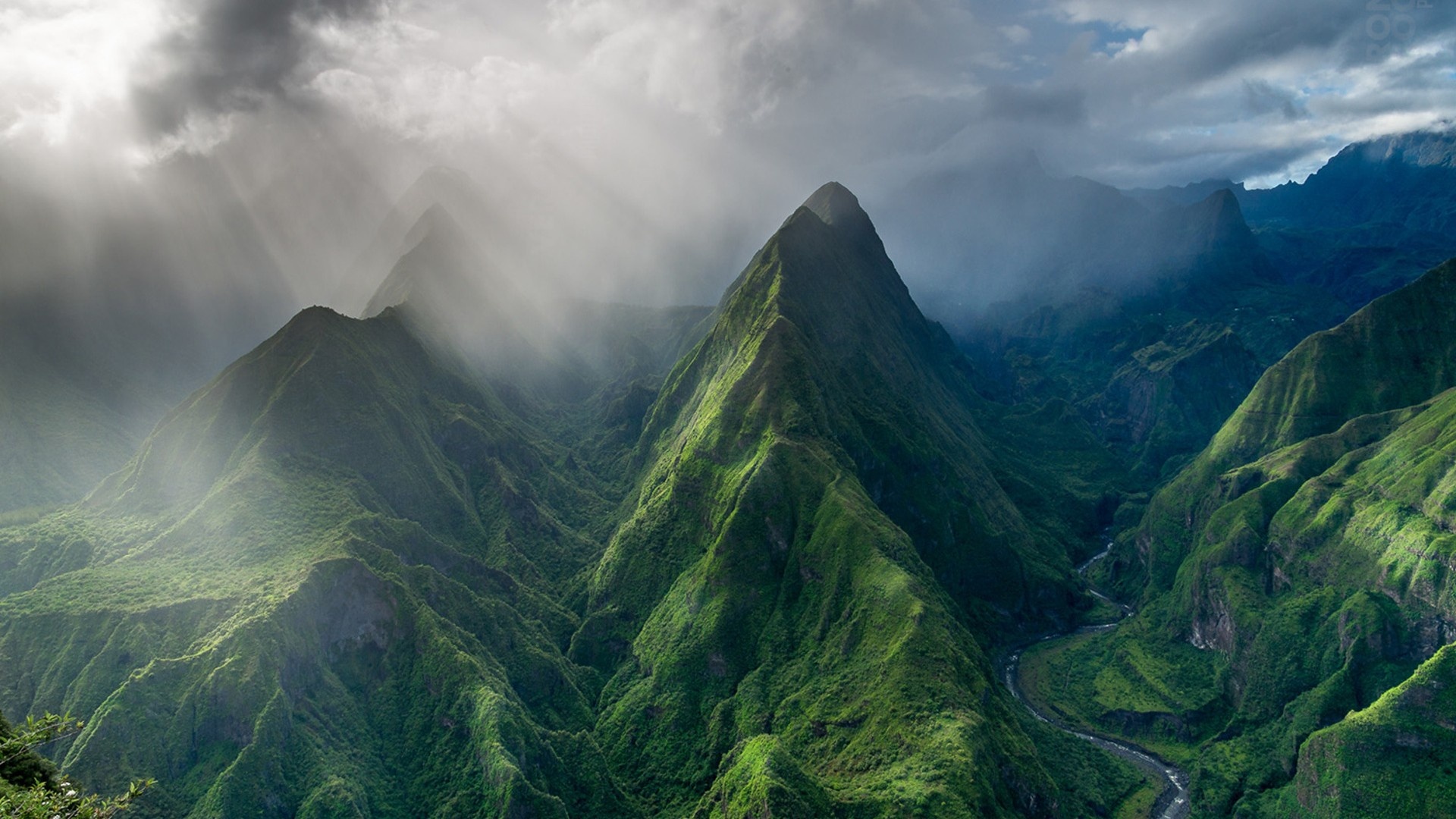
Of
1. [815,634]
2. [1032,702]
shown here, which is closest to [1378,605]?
[1032,702]

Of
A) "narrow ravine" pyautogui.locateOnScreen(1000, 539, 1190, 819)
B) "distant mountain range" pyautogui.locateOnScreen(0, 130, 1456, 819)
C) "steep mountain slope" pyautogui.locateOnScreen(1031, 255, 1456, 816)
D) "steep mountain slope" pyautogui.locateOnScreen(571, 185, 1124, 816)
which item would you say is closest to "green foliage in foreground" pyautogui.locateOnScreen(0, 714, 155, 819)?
"distant mountain range" pyautogui.locateOnScreen(0, 130, 1456, 819)

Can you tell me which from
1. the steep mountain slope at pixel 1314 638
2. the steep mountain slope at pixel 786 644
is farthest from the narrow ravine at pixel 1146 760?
the steep mountain slope at pixel 786 644

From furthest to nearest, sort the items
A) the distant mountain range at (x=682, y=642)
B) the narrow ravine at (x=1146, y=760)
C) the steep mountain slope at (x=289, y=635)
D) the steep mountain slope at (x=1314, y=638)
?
1. the narrow ravine at (x=1146, y=760)
2. the steep mountain slope at (x=1314, y=638)
3. the distant mountain range at (x=682, y=642)
4. the steep mountain slope at (x=289, y=635)

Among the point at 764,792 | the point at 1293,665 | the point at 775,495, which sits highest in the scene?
the point at 775,495

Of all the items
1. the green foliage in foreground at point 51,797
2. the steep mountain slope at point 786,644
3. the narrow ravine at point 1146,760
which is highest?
the green foliage in foreground at point 51,797

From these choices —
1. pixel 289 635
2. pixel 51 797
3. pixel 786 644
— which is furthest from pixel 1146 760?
pixel 51 797

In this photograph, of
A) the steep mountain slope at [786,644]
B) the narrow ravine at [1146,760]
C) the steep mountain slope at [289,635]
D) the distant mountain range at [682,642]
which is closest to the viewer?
the steep mountain slope at [289,635]

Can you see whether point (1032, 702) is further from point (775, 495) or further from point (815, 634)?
point (775, 495)

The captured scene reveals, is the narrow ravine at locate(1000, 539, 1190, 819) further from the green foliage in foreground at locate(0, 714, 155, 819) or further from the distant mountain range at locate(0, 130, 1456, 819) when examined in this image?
the green foliage in foreground at locate(0, 714, 155, 819)

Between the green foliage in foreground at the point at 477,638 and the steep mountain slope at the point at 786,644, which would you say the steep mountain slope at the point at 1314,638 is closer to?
the green foliage in foreground at the point at 477,638
